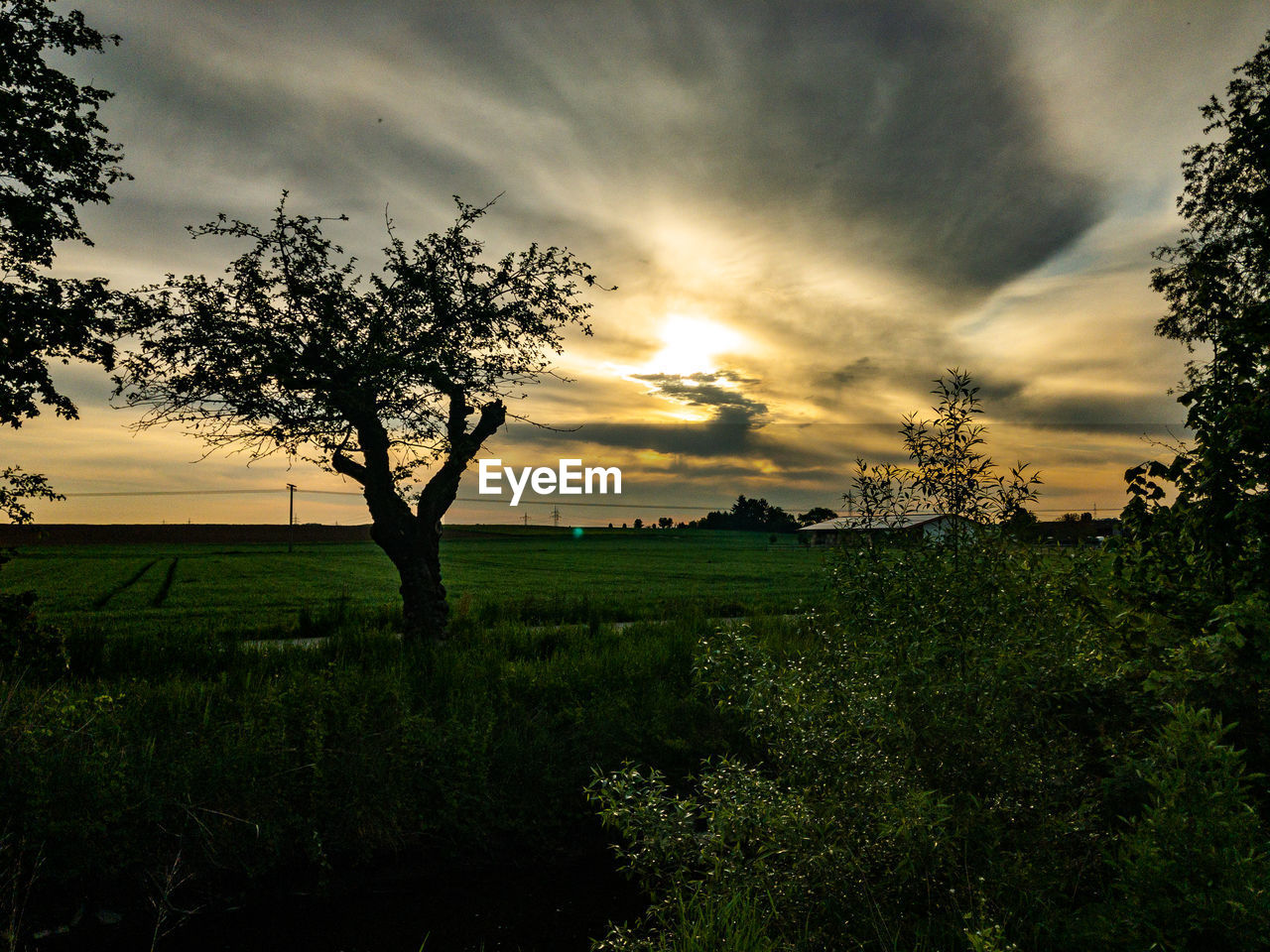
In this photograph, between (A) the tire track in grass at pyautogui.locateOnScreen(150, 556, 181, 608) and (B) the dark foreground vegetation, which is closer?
(B) the dark foreground vegetation

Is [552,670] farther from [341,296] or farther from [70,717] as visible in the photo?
[341,296]

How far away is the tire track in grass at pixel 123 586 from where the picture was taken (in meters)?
29.8

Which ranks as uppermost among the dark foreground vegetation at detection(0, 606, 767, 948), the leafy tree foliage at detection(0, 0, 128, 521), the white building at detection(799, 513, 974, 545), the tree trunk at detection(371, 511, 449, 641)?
the leafy tree foliage at detection(0, 0, 128, 521)

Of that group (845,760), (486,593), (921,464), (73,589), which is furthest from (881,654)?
(73,589)

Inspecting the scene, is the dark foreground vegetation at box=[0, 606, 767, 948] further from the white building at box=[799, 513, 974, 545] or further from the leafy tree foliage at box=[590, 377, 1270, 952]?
the white building at box=[799, 513, 974, 545]

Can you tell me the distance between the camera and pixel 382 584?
37.3 meters

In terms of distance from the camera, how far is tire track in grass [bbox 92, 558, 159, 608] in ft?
97.8

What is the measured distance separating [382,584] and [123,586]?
12.2m

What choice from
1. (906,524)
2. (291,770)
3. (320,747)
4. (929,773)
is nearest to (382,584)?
(320,747)

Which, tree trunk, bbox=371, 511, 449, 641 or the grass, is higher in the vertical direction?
tree trunk, bbox=371, 511, 449, 641

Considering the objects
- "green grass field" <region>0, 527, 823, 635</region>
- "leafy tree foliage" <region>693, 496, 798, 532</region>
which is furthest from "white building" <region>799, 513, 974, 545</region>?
"leafy tree foliage" <region>693, 496, 798, 532</region>

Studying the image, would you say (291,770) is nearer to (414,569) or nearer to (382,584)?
(414,569)

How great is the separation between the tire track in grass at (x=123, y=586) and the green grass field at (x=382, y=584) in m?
0.08

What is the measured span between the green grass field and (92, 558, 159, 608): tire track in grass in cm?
8
